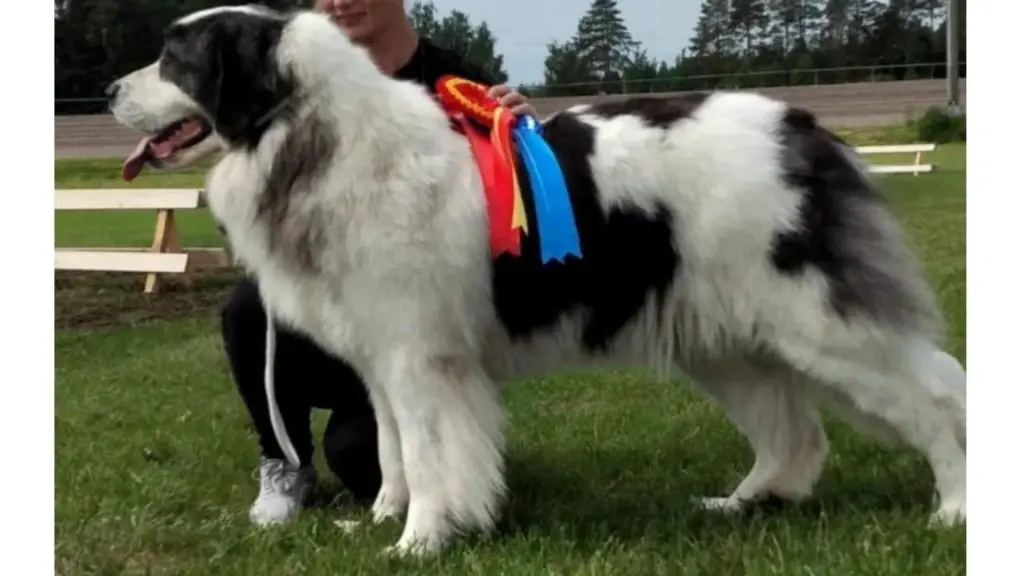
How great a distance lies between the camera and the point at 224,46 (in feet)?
10.7

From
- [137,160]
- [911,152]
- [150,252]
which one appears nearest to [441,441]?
[137,160]

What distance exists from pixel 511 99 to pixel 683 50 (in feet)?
19.2

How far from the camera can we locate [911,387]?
134 inches

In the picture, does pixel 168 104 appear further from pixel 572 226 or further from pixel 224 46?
pixel 572 226

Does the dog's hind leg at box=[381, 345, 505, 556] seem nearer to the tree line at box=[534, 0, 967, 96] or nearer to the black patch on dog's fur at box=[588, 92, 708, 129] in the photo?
the black patch on dog's fur at box=[588, 92, 708, 129]

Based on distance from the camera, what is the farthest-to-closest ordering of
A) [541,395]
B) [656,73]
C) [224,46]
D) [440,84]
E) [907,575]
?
[656,73]
[541,395]
[440,84]
[224,46]
[907,575]

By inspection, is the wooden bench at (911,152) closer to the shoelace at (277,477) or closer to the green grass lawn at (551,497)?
the green grass lawn at (551,497)

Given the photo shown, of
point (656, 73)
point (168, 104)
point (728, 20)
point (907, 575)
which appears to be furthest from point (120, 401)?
point (728, 20)

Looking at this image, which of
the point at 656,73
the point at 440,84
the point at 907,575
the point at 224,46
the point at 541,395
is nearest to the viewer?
the point at 907,575

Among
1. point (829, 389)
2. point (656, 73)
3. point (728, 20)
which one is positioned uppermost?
point (728, 20)

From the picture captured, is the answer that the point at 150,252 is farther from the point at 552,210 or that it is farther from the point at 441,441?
the point at 552,210

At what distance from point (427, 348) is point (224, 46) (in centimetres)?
107

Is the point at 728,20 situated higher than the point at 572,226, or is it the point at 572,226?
the point at 728,20

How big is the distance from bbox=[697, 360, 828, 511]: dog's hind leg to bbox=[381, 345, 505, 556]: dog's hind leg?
2.98 ft
